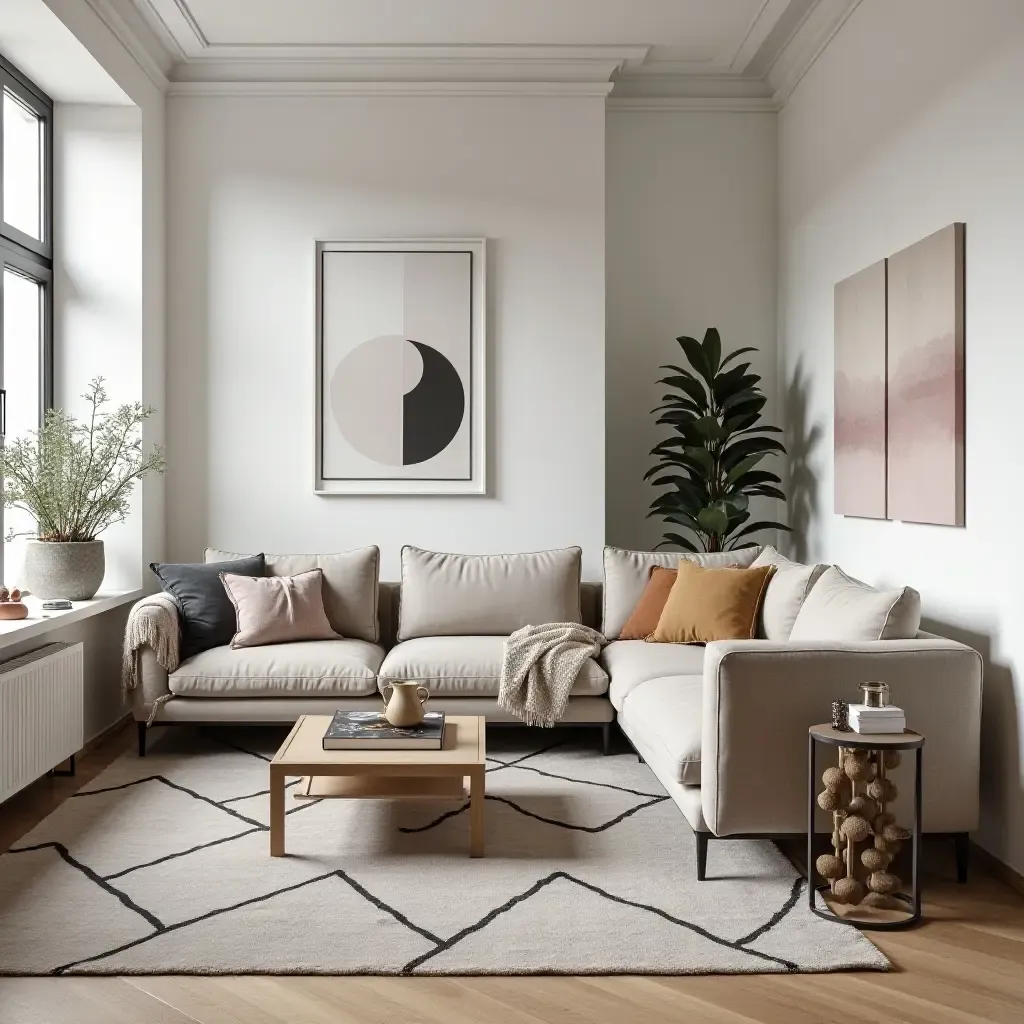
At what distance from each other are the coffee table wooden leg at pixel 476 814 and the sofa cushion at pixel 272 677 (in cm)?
121

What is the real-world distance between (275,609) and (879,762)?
104 inches

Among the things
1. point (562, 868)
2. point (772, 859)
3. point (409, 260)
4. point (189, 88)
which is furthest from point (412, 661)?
point (189, 88)

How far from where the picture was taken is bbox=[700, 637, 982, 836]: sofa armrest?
2814 mm

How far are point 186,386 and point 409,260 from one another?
50.9 inches

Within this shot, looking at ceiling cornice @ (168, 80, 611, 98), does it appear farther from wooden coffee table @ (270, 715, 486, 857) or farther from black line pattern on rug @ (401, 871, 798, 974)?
black line pattern on rug @ (401, 871, 798, 974)

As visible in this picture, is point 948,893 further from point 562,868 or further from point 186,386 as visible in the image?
point 186,386

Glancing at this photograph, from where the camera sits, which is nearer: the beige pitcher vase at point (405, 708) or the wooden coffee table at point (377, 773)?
the wooden coffee table at point (377, 773)

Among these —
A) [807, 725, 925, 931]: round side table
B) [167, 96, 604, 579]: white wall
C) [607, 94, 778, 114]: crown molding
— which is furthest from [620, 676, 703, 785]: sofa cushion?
[607, 94, 778, 114]: crown molding

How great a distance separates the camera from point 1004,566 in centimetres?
300

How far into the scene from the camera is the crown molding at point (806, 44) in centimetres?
441

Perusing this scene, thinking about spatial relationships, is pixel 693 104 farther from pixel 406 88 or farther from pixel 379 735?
pixel 379 735

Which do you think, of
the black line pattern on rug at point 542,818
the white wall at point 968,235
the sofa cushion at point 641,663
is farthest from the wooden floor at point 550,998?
the sofa cushion at point 641,663

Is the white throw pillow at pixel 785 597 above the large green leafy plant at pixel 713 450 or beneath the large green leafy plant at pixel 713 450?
beneath

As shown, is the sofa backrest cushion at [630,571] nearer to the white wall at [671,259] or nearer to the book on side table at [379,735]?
the white wall at [671,259]
